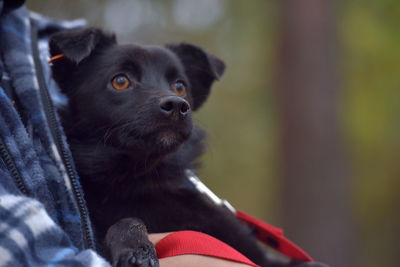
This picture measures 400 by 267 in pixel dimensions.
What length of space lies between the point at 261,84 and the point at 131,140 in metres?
9.05

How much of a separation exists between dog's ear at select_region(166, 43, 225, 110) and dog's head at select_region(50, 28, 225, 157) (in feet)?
0.04

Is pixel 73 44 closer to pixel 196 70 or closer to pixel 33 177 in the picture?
pixel 33 177

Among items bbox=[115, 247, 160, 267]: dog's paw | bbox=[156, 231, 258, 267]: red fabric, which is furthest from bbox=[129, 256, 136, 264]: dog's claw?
bbox=[156, 231, 258, 267]: red fabric

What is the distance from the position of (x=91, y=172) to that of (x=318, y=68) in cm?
→ 506

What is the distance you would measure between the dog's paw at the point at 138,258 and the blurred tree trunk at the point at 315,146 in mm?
5054

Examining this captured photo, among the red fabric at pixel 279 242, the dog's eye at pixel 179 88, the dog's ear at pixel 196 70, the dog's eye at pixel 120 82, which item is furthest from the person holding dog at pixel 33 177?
the dog's ear at pixel 196 70

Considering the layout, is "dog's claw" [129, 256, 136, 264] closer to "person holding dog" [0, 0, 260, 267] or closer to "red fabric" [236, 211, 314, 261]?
"person holding dog" [0, 0, 260, 267]

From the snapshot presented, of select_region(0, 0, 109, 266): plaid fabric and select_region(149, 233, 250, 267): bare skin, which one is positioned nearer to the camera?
select_region(0, 0, 109, 266): plaid fabric

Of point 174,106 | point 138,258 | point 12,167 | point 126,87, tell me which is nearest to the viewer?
point 12,167

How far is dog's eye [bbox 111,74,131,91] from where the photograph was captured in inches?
109

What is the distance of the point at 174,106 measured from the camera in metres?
2.44

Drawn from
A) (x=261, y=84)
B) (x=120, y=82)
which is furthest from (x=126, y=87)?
(x=261, y=84)

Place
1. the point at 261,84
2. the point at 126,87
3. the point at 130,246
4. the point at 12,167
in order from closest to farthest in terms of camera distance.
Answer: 1. the point at 12,167
2. the point at 130,246
3. the point at 126,87
4. the point at 261,84

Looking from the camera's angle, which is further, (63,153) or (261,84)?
(261,84)
